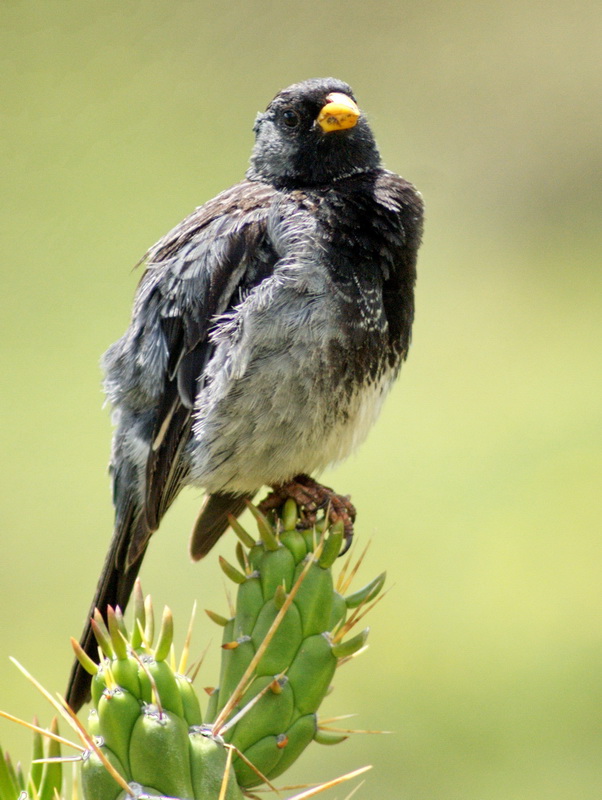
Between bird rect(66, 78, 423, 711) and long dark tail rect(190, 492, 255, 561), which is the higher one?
bird rect(66, 78, 423, 711)

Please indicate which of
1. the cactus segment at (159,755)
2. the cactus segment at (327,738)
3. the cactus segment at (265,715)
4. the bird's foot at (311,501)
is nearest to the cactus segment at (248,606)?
the cactus segment at (265,715)

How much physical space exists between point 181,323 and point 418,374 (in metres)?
Answer: 6.01

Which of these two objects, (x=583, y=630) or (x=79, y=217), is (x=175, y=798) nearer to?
(x=583, y=630)

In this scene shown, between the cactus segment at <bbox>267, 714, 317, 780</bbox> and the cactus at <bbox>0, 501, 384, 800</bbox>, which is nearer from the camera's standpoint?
the cactus at <bbox>0, 501, 384, 800</bbox>

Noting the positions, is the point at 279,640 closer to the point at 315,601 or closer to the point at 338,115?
the point at 315,601

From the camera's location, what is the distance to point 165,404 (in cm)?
319

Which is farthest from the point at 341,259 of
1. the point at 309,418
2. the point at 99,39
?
the point at 99,39

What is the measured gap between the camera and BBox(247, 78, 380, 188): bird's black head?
342 centimetres

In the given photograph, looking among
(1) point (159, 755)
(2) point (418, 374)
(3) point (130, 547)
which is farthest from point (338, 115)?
(2) point (418, 374)

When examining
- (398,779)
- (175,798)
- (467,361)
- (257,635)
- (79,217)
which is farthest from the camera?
(79,217)

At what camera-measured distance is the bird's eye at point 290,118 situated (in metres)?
3.53

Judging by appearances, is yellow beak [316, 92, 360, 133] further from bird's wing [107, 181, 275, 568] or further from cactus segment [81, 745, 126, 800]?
cactus segment [81, 745, 126, 800]

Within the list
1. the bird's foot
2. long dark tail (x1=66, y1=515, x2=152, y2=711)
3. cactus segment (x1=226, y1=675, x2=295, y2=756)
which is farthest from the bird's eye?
cactus segment (x1=226, y1=675, x2=295, y2=756)

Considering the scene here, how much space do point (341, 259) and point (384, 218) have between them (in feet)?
0.72
